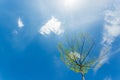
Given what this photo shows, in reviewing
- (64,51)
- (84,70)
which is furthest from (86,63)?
(64,51)

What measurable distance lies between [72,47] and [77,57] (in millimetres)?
1346

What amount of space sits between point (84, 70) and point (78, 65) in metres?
0.85

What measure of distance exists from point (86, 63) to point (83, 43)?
237 cm

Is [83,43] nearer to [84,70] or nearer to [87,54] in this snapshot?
[87,54]

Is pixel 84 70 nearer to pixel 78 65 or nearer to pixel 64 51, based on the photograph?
pixel 78 65

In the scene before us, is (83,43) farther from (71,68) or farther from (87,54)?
(71,68)

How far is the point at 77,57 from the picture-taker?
28.0 meters

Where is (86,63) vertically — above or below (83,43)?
below

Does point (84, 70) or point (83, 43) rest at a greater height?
point (83, 43)

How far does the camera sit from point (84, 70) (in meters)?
27.7

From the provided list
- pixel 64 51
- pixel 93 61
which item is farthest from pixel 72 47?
pixel 93 61

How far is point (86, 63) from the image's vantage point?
1096 inches

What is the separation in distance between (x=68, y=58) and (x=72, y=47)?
1341 mm

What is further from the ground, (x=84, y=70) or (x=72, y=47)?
(x=72, y=47)
